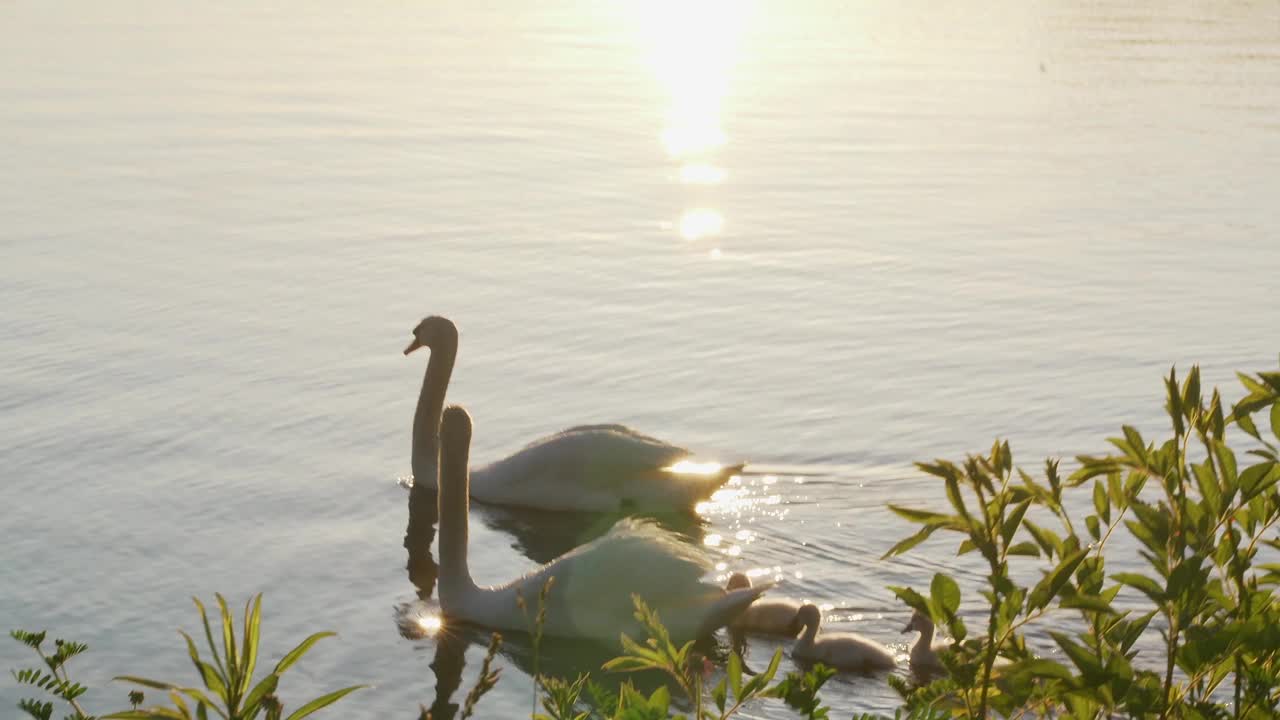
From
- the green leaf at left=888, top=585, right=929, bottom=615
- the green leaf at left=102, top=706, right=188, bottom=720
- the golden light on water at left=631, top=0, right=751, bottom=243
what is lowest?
the green leaf at left=102, top=706, right=188, bottom=720

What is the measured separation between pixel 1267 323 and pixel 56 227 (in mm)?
10052

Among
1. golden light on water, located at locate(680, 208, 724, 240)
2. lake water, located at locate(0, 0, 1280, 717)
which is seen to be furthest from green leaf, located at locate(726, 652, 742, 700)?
golden light on water, located at locate(680, 208, 724, 240)

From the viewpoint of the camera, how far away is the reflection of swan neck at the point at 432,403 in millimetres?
9859

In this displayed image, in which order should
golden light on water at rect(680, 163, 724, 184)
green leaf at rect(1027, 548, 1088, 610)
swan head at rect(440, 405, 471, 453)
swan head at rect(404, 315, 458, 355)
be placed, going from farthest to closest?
golden light on water at rect(680, 163, 724, 184) → swan head at rect(404, 315, 458, 355) → swan head at rect(440, 405, 471, 453) → green leaf at rect(1027, 548, 1088, 610)

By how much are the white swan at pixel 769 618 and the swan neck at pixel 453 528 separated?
1179 millimetres

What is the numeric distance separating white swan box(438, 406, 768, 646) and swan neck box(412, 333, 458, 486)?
6.60ft

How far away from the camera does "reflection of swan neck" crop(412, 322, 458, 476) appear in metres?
9.86

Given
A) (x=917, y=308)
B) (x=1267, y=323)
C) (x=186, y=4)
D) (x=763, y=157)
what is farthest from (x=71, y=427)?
(x=186, y=4)

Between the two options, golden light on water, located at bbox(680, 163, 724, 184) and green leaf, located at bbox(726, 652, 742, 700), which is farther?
golden light on water, located at bbox(680, 163, 724, 184)

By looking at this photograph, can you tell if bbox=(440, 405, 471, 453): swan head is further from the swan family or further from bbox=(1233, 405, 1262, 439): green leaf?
bbox=(1233, 405, 1262, 439): green leaf

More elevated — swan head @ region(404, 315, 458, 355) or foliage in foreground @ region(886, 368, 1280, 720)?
swan head @ region(404, 315, 458, 355)

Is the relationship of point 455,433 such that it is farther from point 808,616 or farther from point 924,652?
point 924,652

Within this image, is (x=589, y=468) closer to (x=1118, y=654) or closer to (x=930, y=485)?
(x=930, y=485)

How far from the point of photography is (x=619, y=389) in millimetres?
11570
